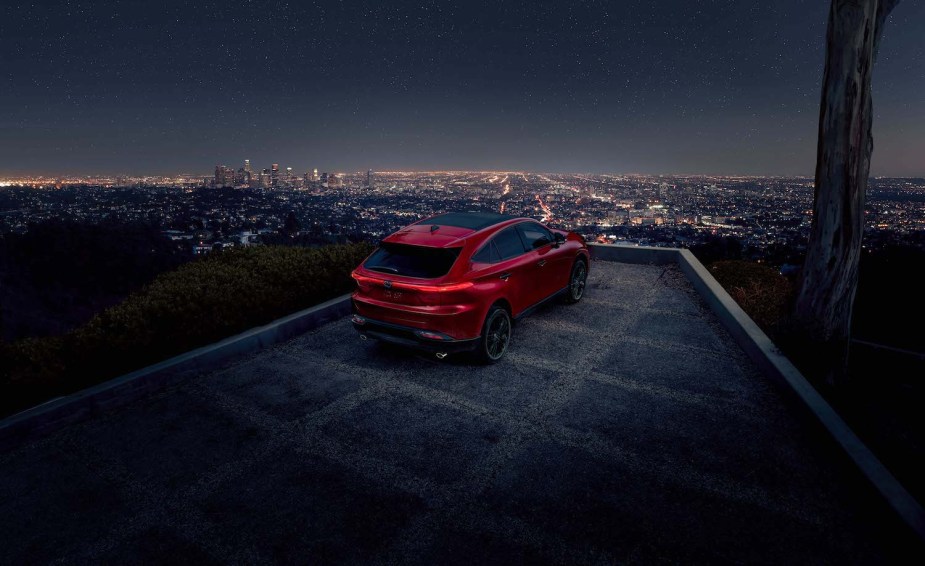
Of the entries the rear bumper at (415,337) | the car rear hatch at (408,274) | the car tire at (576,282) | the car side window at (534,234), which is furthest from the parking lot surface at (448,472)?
the car tire at (576,282)

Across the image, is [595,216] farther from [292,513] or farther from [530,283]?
[292,513]

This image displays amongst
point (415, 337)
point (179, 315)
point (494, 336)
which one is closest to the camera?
point (415, 337)

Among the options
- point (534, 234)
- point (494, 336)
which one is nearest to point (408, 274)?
point (494, 336)

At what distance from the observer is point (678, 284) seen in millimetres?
9531

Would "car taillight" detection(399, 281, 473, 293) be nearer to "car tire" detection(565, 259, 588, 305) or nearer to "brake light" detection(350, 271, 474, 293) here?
"brake light" detection(350, 271, 474, 293)

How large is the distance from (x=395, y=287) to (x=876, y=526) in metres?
4.46

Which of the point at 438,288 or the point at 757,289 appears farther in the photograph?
the point at 757,289

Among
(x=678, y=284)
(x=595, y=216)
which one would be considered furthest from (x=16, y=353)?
(x=595, y=216)

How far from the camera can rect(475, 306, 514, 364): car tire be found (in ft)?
18.4

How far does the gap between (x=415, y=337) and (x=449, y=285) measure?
74 cm

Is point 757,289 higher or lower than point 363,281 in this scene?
lower

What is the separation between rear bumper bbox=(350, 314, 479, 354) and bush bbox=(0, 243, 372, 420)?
2.08 meters

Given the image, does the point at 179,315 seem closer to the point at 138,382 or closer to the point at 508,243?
the point at 138,382

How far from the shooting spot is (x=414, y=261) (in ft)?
17.7
